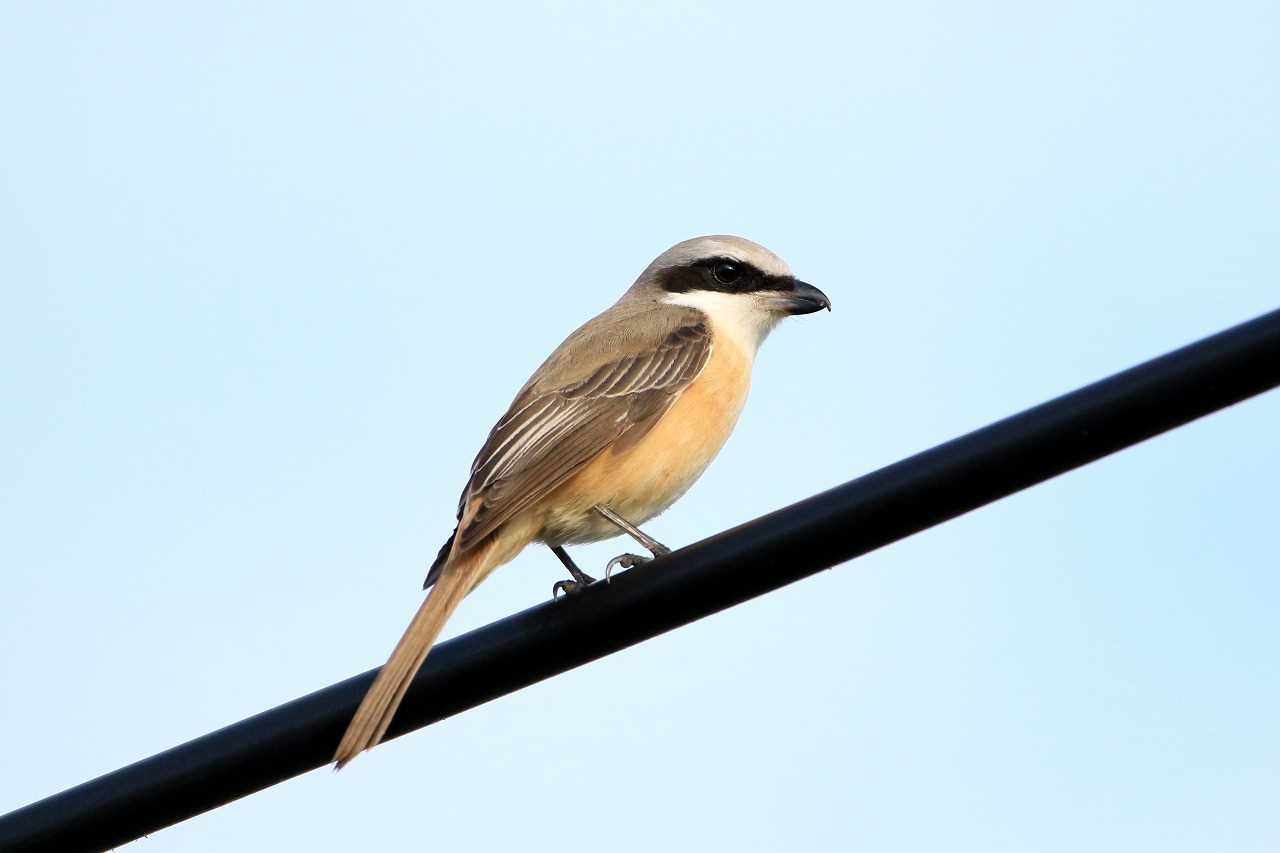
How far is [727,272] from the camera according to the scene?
782 centimetres

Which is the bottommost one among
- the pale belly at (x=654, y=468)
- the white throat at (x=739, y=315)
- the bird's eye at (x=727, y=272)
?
the pale belly at (x=654, y=468)

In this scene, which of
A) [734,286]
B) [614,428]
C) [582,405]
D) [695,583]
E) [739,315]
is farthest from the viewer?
[734,286]

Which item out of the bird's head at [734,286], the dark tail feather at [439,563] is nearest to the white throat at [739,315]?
→ the bird's head at [734,286]

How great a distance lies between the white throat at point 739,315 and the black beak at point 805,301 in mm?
73

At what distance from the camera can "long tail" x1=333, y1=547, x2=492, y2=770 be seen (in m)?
4.02

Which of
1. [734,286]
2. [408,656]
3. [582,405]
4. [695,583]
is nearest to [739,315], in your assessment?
[734,286]

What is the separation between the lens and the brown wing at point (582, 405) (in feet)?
20.1

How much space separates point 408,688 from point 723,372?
10.2ft

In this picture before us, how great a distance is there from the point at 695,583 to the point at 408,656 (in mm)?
1007

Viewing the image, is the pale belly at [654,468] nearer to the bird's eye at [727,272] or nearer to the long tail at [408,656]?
the long tail at [408,656]

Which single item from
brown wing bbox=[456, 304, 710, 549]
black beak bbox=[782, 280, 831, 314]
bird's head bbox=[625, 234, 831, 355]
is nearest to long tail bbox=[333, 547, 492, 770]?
brown wing bbox=[456, 304, 710, 549]

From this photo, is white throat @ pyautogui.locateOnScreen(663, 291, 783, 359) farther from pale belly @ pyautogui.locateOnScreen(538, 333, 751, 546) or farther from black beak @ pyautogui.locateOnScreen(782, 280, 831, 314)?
pale belly @ pyautogui.locateOnScreen(538, 333, 751, 546)

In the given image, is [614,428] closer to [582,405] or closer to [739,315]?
[582,405]

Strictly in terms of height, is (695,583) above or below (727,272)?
below
